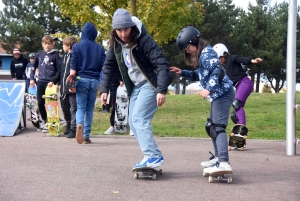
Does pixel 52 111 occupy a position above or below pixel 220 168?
above

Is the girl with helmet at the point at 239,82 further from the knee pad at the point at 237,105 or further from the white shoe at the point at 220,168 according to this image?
the white shoe at the point at 220,168

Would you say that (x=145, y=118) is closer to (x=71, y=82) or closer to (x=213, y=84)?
(x=213, y=84)

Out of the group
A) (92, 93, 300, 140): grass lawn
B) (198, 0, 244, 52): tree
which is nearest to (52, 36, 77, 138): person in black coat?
(92, 93, 300, 140): grass lawn

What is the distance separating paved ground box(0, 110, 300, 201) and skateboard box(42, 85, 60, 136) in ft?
1.98

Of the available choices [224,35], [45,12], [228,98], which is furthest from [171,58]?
[228,98]

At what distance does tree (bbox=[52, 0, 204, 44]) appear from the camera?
17609 mm

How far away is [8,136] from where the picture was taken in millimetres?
9555

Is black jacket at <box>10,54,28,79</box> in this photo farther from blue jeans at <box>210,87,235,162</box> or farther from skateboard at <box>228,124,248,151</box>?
blue jeans at <box>210,87,235,162</box>

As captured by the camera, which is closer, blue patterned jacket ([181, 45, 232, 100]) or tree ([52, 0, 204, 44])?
blue patterned jacket ([181, 45, 232, 100])

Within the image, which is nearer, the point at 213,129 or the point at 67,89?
the point at 213,129

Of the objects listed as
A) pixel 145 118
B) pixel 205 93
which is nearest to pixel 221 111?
pixel 205 93

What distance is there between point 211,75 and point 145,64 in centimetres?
74

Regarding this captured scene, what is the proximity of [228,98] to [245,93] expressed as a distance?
2.53 meters

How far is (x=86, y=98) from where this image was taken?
8.73 metres
